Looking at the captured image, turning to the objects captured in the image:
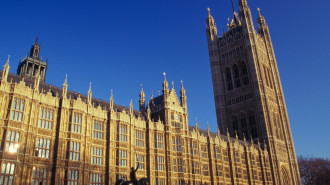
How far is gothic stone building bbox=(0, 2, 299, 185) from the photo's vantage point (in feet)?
124

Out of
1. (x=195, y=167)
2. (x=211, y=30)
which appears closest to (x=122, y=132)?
(x=195, y=167)

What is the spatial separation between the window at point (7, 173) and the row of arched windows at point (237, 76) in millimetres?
83583

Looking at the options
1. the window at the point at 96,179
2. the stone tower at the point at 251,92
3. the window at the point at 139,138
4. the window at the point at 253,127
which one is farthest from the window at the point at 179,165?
the window at the point at 253,127

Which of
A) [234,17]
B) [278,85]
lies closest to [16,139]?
[278,85]

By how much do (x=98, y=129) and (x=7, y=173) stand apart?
48.5 ft

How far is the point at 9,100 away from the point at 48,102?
17.3 feet

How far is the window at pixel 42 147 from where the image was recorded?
3894cm

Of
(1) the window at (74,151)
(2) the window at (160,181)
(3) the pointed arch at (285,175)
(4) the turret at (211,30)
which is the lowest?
(2) the window at (160,181)

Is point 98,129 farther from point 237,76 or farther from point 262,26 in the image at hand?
point 262,26

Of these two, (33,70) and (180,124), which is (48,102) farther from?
Answer: (180,124)

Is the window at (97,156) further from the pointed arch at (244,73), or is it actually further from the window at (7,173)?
the pointed arch at (244,73)

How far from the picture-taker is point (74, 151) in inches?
1651

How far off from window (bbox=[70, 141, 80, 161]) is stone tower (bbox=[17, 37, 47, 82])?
19.4 m

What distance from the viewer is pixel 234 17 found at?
12912cm
